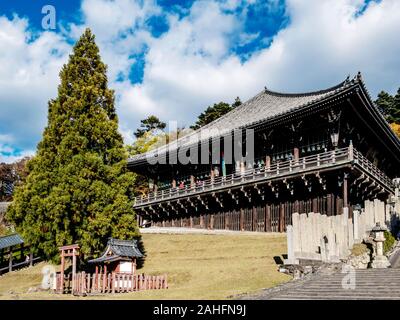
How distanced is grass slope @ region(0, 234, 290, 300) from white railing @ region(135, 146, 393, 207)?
4761 mm

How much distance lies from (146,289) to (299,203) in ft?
49.8

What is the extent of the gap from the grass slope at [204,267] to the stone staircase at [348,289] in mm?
2098

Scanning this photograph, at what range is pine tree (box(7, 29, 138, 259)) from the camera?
2552 centimetres

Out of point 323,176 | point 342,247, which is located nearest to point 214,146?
point 323,176

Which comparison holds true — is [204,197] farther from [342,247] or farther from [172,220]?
[342,247]

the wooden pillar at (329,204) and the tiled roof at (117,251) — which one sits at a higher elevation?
the wooden pillar at (329,204)

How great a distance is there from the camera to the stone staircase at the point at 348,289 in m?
13.7

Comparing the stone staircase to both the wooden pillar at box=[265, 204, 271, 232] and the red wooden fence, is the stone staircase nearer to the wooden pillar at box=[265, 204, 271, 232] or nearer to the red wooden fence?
the red wooden fence

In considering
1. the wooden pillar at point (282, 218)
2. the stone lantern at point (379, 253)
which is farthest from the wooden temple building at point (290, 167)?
the stone lantern at point (379, 253)

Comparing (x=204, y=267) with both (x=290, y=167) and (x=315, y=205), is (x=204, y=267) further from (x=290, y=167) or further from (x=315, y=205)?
(x=290, y=167)

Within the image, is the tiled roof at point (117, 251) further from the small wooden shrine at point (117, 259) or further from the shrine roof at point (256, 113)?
the shrine roof at point (256, 113)

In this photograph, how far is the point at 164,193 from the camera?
45.2 metres

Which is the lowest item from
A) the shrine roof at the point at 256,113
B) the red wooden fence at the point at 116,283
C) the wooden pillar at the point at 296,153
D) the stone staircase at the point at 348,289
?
the red wooden fence at the point at 116,283

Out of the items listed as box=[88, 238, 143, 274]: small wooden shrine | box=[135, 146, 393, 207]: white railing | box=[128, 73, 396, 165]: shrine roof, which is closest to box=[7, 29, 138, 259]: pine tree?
box=[88, 238, 143, 274]: small wooden shrine
